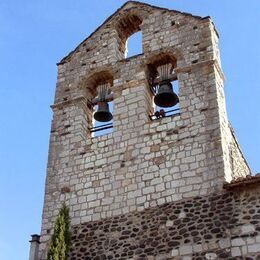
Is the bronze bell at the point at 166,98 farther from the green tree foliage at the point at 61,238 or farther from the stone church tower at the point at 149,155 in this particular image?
the green tree foliage at the point at 61,238

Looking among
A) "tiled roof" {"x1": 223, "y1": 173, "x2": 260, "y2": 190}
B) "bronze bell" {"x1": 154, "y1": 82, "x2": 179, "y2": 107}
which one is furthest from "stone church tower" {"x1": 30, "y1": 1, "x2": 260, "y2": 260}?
"bronze bell" {"x1": 154, "y1": 82, "x2": 179, "y2": 107}

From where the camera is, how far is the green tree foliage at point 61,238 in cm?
919

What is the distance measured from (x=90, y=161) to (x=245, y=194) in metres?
2.93

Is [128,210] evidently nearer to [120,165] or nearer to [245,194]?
[120,165]

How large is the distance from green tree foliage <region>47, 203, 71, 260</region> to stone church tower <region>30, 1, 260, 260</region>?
0.20 meters

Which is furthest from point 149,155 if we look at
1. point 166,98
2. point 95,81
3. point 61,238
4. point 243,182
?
point 95,81

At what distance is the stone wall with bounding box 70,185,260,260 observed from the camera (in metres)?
8.69

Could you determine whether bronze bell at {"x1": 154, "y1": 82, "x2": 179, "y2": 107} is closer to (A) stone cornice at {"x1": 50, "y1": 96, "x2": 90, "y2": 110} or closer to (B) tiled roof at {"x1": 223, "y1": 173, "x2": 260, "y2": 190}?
(A) stone cornice at {"x1": 50, "y1": 96, "x2": 90, "y2": 110}

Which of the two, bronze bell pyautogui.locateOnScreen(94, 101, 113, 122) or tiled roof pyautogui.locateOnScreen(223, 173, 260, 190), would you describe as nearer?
tiled roof pyautogui.locateOnScreen(223, 173, 260, 190)

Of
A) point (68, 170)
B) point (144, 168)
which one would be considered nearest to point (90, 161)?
point (68, 170)

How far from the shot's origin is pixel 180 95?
35.3 feet

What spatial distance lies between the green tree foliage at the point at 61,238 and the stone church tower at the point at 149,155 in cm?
20

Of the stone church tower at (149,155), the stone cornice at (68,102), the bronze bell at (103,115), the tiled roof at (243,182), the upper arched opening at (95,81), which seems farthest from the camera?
the upper arched opening at (95,81)

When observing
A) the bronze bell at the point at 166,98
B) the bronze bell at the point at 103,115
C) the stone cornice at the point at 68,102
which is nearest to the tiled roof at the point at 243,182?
the bronze bell at the point at 166,98
